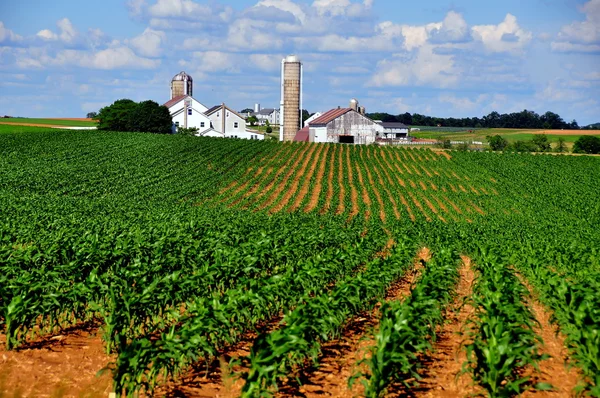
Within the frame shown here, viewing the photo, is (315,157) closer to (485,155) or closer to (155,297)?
(485,155)

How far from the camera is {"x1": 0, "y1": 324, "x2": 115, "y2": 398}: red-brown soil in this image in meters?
10.1

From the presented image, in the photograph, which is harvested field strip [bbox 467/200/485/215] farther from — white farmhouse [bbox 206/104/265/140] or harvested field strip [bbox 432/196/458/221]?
white farmhouse [bbox 206/104/265/140]

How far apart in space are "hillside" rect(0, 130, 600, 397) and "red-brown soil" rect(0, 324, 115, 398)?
0.04 m

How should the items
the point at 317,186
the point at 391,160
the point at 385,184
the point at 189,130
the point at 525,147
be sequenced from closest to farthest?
the point at 317,186, the point at 385,184, the point at 391,160, the point at 525,147, the point at 189,130

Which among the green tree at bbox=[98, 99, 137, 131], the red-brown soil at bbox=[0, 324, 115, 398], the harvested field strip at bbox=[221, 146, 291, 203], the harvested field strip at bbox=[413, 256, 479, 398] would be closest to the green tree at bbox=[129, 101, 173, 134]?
the green tree at bbox=[98, 99, 137, 131]

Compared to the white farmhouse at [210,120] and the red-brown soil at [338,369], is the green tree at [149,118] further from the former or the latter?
the red-brown soil at [338,369]

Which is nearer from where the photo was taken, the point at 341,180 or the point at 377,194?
the point at 377,194

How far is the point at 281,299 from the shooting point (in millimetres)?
14328

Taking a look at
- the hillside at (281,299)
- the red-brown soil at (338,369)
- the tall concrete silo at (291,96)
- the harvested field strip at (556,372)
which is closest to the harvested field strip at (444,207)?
the hillside at (281,299)

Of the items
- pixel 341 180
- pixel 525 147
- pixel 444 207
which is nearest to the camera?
pixel 444 207

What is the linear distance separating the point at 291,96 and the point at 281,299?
90.9 metres

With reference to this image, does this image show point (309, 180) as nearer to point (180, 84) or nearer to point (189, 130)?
point (189, 130)

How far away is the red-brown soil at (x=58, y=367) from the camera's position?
398 inches

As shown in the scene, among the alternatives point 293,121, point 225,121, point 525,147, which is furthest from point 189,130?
point 525,147
